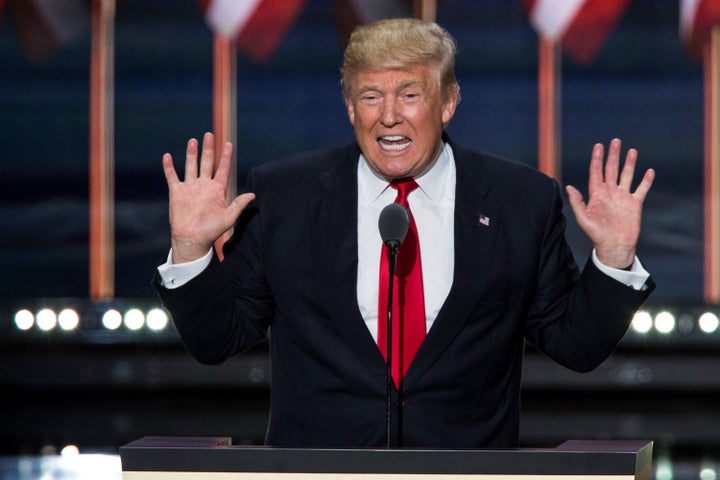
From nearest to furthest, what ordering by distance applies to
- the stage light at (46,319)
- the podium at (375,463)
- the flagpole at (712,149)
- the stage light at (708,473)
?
the podium at (375,463)
the stage light at (708,473)
the stage light at (46,319)
the flagpole at (712,149)

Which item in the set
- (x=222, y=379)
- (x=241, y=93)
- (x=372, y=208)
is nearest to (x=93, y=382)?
(x=222, y=379)

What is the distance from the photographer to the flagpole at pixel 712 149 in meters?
5.49

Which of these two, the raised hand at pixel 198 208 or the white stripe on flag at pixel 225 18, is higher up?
the white stripe on flag at pixel 225 18

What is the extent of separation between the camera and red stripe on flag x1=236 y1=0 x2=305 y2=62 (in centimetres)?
564

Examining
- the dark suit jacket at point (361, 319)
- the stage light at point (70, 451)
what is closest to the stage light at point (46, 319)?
the stage light at point (70, 451)

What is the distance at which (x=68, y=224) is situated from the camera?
559cm

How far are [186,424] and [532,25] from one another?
2323 mm

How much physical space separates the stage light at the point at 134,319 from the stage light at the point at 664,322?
220 centimetres

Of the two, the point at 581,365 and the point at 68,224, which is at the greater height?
the point at 68,224

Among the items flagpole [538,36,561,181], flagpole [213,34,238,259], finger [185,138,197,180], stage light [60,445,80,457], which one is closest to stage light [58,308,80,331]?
stage light [60,445,80,457]

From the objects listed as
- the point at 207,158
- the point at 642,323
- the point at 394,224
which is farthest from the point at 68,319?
the point at 394,224

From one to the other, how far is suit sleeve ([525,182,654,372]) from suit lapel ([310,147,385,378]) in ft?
0.99

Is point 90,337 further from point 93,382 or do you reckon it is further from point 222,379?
point 222,379

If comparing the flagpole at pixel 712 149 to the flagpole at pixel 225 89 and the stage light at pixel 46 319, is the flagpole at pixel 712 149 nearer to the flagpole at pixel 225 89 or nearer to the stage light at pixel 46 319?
the flagpole at pixel 225 89
